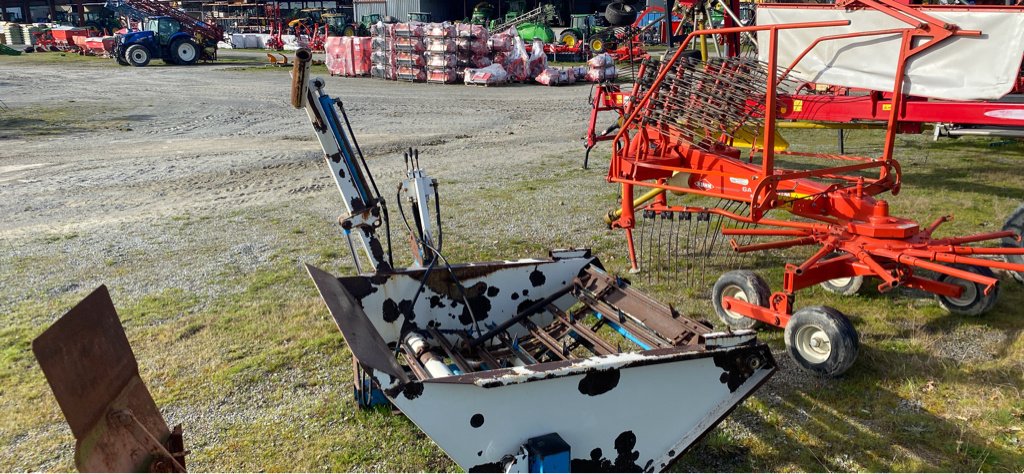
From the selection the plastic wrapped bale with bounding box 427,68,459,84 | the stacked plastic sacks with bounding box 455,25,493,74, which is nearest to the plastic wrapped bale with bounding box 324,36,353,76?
the plastic wrapped bale with bounding box 427,68,459,84

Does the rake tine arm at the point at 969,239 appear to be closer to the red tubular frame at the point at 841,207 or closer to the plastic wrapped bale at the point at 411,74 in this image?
the red tubular frame at the point at 841,207

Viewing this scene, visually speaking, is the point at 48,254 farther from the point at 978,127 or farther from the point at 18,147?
the point at 978,127

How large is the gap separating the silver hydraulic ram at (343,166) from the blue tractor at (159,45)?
29960 millimetres

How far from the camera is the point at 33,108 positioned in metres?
18.1

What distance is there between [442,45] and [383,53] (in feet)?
8.35

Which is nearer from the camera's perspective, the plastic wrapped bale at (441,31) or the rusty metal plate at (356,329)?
the rusty metal plate at (356,329)

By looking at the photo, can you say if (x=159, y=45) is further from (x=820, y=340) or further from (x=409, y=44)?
(x=820, y=340)

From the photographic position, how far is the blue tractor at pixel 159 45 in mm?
30312

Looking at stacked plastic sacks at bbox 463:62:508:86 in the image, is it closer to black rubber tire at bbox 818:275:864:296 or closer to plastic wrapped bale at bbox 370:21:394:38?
plastic wrapped bale at bbox 370:21:394:38

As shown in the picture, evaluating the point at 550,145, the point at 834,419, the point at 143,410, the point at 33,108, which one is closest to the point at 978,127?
the point at 550,145

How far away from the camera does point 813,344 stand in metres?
4.66

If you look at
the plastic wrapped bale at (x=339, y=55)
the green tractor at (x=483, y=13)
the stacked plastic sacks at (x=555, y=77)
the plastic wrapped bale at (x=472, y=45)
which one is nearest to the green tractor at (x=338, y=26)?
the green tractor at (x=483, y=13)

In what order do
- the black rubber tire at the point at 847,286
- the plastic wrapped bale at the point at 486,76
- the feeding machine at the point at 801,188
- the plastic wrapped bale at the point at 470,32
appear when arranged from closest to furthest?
1. the feeding machine at the point at 801,188
2. the black rubber tire at the point at 847,286
3. the plastic wrapped bale at the point at 486,76
4. the plastic wrapped bale at the point at 470,32

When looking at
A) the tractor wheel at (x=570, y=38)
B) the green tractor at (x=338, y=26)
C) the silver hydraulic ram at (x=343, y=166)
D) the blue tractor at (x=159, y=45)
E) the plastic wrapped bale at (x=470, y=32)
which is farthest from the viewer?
the green tractor at (x=338, y=26)
